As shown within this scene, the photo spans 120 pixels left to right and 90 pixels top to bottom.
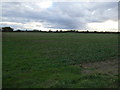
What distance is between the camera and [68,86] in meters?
5.45

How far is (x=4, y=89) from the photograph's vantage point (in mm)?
5375

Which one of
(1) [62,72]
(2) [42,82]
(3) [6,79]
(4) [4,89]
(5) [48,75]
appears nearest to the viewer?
(4) [4,89]

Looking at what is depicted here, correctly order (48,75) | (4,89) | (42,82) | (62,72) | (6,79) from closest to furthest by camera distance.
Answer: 1. (4,89)
2. (42,82)
3. (6,79)
4. (48,75)
5. (62,72)

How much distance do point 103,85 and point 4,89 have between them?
3299 mm

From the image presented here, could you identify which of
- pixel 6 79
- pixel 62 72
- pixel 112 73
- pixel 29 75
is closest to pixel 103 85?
pixel 112 73

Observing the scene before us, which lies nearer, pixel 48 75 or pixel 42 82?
pixel 42 82

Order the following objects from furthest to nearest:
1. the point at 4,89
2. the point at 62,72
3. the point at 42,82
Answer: the point at 62,72 < the point at 42,82 < the point at 4,89

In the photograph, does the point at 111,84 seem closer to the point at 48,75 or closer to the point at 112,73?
the point at 112,73

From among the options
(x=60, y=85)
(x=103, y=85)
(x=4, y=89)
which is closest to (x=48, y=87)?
(x=60, y=85)

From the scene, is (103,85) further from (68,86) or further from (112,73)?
(112,73)

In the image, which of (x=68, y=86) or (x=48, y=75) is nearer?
(x=68, y=86)

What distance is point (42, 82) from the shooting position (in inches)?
234

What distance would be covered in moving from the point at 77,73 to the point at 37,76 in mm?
1757

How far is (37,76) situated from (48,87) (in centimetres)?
150
